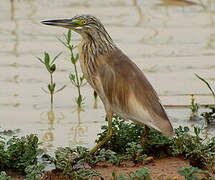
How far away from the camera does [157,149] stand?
5.96 metres

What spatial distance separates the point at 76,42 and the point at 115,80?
3.84 metres

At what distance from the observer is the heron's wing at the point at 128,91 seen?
5680 mm

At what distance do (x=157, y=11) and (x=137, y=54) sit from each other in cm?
269

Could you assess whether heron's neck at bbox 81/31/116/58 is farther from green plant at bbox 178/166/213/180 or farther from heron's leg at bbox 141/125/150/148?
green plant at bbox 178/166/213/180

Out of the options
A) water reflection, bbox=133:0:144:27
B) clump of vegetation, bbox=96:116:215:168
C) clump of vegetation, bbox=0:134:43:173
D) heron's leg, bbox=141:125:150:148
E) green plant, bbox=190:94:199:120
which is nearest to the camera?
clump of vegetation, bbox=96:116:215:168

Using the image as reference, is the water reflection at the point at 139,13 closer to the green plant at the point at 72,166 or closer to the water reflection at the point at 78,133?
the water reflection at the point at 78,133

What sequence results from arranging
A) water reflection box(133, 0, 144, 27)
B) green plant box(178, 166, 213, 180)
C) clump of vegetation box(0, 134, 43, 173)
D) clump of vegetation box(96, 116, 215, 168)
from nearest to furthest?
green plant box(178, 166, 213, 180) < clump of vegetation box(96, 116, 215, 168) < clump of vegetation box(0, 134, 43, 173) < water reflection box(133, 0, 144, 27)

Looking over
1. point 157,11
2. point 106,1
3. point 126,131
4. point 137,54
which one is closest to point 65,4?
point 106,1

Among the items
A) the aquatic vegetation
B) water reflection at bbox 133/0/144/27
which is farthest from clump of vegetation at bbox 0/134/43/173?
water reflection at bbox 133/0/144/27

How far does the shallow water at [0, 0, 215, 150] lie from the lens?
7.06 m

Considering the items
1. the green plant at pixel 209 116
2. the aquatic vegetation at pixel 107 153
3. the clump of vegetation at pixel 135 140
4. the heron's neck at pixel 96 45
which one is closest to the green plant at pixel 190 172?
the aquatic vegetation at pixel 107 153

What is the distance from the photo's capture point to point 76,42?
960cm

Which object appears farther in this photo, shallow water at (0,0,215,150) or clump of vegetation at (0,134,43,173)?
shallow water at (0,0,215,150)

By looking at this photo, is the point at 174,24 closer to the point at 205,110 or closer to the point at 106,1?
the point at 106,1
